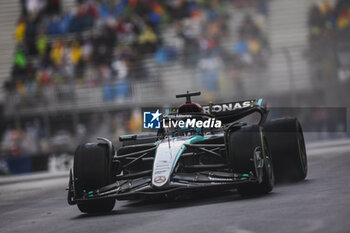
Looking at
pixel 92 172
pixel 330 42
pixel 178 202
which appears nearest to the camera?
pixel 92 172

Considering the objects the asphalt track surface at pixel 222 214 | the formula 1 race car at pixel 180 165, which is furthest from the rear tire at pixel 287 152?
the formula 1 race car at pixel 180 165

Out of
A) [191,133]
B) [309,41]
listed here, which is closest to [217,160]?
[191,133]

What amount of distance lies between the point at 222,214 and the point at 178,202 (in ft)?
5.75

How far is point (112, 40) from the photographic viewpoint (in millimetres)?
21688

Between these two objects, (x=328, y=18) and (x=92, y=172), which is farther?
(x=328, y=18)

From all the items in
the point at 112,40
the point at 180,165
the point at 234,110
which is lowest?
the point at 180,165

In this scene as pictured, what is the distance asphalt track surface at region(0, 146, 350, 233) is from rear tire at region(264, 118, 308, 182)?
23cm

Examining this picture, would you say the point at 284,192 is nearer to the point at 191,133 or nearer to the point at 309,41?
the point at 191,133

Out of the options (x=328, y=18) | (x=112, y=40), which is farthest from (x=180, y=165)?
(x=112, y=40)

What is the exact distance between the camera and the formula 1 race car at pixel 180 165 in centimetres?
705

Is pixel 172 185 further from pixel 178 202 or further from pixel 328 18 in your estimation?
pixel 328 18

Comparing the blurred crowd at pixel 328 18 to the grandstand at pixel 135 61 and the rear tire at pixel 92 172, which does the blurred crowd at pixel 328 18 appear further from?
the rear tire at pixel 92 172

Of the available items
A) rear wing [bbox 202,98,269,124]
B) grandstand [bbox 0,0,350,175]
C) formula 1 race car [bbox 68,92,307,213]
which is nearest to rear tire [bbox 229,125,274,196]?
formula 1 race car [bbox 68,92,307,213]

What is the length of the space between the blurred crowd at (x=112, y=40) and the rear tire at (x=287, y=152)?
10359mm
